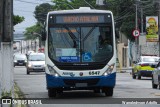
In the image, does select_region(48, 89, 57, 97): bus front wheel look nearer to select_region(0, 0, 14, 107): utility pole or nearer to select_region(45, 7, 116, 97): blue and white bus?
select_region(45, 7, 116, 97): blue and white bus

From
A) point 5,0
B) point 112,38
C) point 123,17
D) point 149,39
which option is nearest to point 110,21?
point 112,38

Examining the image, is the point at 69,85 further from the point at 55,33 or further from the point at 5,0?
the point at 5,0

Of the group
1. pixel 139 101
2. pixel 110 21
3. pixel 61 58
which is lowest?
pixel 139 101

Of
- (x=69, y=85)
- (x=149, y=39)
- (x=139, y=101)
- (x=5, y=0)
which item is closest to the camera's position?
(x=5, y=0)

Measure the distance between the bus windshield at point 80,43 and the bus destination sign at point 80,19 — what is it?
0.69 feet

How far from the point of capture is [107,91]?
69.5 ft

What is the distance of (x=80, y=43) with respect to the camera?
20.3m

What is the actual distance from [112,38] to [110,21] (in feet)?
2.16

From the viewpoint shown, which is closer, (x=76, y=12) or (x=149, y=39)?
(x=76, y=12)

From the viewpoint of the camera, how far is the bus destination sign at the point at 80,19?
20.6m

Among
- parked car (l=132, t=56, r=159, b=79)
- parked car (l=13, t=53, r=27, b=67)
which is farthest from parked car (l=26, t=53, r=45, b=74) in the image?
parked car (l=13, t=53, r=27, b=67)

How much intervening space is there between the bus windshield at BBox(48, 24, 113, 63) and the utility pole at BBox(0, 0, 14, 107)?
18.4ft

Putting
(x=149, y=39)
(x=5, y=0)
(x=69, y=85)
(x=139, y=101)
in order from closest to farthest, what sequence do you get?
(x=5, y=0) → (x=139, y=101) → (x=69, y=85) → (x=149, y=39)

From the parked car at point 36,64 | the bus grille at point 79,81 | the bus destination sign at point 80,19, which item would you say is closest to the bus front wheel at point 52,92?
the bus grille at point 79,81
